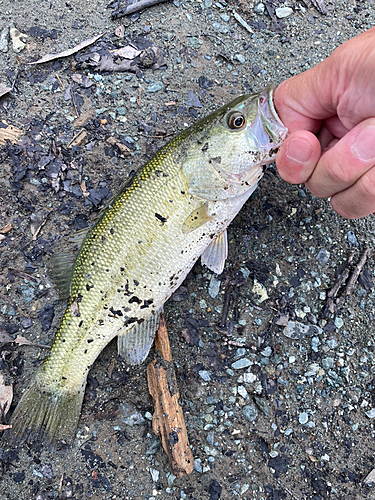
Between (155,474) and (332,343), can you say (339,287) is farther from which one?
(155,474)

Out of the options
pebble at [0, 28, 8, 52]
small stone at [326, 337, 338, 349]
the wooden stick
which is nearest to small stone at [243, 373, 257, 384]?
the wooden stick

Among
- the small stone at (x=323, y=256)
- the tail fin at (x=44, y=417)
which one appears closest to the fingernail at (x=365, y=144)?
the small stone at (x=323, y=256)

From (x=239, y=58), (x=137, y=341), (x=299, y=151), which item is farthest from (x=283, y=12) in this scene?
(x=137, y=341)

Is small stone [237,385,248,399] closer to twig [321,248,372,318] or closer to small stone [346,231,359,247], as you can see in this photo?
twig [321,248,372,318]

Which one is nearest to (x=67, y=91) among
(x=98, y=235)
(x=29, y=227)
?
(x=29, y=227)

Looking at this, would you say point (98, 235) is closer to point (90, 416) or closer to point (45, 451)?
point (90, 416)

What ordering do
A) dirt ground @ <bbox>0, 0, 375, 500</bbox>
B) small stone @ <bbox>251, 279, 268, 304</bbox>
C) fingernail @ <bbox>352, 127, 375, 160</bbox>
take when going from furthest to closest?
small stone @ <bbox>251, 279, 268, 304</bbox> < dirt ground @ <bbox>0, 0, 375, 500</bbox> < fingernail @ <bbox>352, 127, 375, 160</bbox>
